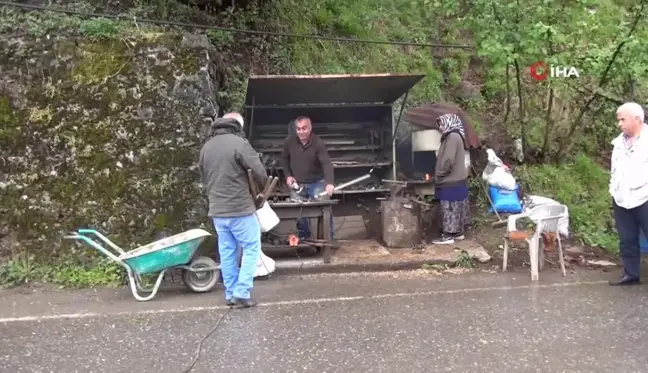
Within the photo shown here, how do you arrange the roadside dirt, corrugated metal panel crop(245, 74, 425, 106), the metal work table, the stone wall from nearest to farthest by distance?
the stone wall, the metal work table, the roadside dirt, corrugated metal panel crop(245, 74, 425, 106)

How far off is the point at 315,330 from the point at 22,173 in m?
3.99

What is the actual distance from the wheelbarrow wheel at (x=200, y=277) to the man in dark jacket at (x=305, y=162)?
6.19ft

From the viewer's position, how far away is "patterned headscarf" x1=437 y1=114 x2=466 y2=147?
27.4 feet

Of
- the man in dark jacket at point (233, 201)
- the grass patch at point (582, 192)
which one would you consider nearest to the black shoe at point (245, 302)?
the man in dark jacket at point (233, 201)

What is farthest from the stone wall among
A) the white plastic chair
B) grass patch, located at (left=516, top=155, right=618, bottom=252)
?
grass patch, located at (left=516, top=155, right=618, bottom=252)

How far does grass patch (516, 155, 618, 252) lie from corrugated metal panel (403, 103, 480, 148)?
145 centimetres

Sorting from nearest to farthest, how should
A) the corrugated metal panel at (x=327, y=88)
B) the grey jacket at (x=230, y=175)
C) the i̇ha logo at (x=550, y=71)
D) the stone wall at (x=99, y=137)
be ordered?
the grey jacket at (x=230, y=175), the stone wall at (x=99, y=137), the corrugated metal panel at (x=327, y=88), the i̇ha logo at (x=550, y=71)

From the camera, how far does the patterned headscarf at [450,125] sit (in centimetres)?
834

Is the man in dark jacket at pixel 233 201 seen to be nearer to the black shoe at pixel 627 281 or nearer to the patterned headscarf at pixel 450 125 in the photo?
the patterned headscarf at pixel 450 125

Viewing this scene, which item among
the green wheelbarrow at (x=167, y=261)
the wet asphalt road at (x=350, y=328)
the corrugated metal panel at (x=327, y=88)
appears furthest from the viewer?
the corrugated metal panel at (x=327, y=88)

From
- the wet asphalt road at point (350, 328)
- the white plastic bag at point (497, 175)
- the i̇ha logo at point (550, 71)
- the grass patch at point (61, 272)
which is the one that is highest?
the i̇ha logo at point (550, 71)

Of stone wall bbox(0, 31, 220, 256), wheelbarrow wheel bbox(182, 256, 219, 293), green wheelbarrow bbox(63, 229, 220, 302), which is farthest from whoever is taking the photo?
stone wall bbox(0, 31, 220, 256)

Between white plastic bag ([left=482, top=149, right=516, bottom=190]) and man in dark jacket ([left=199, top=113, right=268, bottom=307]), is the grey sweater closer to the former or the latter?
white plastic bag ([left=482, top=149, right=516, bottom=190])

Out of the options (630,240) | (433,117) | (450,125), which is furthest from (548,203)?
(433,117)
